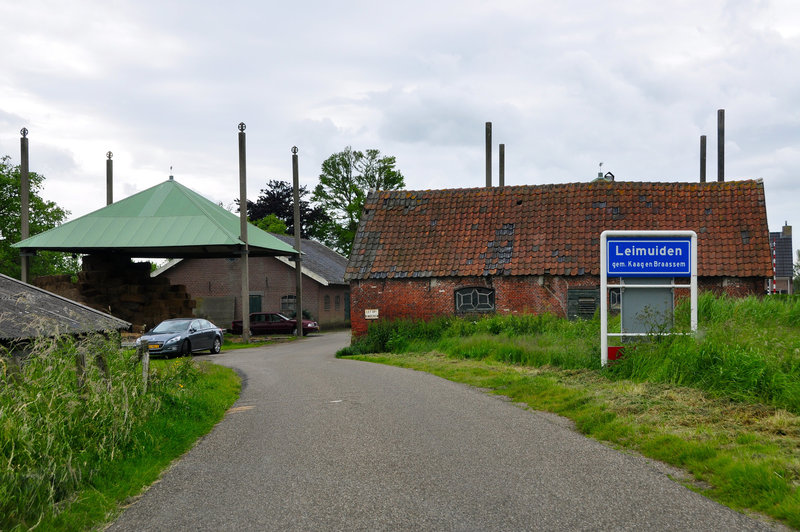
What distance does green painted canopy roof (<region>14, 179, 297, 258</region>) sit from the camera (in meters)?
34.0

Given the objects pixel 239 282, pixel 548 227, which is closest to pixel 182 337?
pixel 548 227

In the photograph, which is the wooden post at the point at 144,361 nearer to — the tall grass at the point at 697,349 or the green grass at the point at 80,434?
the green grass at the point at 80,434

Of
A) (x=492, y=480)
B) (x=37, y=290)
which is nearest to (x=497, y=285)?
(x=37, y=290)

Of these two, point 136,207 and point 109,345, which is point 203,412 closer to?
point 109,345

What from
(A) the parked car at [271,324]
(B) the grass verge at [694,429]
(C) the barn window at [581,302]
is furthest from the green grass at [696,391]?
(A) the parked car at [271,324]

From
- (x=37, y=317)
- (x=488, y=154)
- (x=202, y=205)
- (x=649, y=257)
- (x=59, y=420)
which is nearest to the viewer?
(x=59, y=420)

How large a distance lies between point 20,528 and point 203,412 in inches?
227

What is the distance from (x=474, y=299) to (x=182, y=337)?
35.8 feet

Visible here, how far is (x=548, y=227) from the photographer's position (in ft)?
94.4

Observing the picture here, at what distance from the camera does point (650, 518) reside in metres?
5.45

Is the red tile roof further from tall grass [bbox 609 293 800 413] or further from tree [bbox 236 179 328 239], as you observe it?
tree [bbox 236 179 328 239]

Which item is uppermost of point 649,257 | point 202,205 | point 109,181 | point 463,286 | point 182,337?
point 109,181

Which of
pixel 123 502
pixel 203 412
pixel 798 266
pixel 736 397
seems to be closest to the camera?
pixel 123 502

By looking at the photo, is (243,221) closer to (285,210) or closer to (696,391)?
(696,391)
